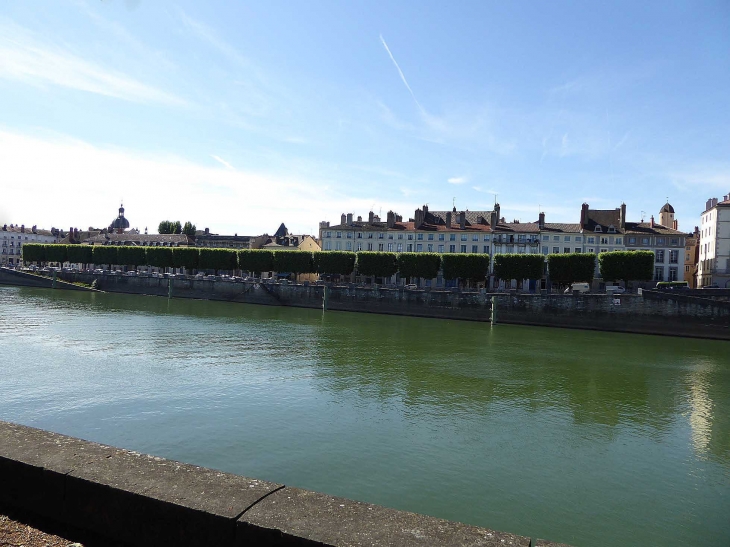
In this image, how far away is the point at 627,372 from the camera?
2627 cm

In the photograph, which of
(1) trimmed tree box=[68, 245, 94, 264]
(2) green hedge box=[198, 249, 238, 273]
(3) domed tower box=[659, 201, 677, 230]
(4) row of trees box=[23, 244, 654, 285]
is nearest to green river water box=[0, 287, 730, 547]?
(4) row of trees box=[23, 244, 654, 285]

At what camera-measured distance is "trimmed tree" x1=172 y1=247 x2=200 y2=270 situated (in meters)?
78.6

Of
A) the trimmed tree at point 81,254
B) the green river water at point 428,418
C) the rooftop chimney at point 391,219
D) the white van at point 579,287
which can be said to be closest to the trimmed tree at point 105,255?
the trimmed tree at point 81,254

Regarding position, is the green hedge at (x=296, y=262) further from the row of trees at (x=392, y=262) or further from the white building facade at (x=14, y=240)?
the white building facade at (x=14, y=240)

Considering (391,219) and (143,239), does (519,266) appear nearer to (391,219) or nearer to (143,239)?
(391,219)

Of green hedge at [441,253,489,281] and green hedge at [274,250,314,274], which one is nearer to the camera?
green hedge at [441,253,489,281]

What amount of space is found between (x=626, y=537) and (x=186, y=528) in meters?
8.58

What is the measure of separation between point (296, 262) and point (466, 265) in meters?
22.6

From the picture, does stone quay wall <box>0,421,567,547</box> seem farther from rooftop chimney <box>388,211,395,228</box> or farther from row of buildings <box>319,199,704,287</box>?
rooftop chimney <box>388,211,395,228</box>

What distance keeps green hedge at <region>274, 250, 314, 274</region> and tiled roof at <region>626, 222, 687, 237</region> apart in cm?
4410

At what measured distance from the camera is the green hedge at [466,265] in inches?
2534

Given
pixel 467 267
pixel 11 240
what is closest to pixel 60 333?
pixel 467 267

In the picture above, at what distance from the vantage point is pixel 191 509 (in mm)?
3289

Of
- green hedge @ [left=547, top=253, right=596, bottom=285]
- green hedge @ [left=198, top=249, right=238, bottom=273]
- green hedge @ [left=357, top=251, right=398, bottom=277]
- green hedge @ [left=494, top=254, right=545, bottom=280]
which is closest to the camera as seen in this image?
green hedge @ [left=547, top=253, right=596, bottom=285]
